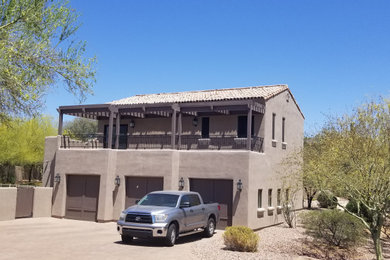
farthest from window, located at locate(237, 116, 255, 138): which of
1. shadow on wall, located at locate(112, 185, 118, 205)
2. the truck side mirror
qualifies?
the truck side mirror

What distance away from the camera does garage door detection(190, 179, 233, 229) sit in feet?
66.2

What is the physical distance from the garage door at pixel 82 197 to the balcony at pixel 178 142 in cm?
243

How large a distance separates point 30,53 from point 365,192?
428 inches

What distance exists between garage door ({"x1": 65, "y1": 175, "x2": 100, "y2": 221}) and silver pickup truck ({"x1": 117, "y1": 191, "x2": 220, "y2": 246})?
7.24m

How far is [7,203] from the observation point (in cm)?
2066

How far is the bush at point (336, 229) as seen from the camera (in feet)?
56.0

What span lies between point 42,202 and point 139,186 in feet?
17.3

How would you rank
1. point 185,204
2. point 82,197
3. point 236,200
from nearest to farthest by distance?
point 185,204, point 236,200, point 82,197

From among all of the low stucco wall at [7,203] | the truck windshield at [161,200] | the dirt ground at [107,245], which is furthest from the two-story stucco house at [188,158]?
the truck windshield at [161,200]

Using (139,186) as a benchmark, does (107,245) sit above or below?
below

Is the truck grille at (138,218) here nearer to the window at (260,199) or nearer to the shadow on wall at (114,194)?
the shadow on wall at (114,194)

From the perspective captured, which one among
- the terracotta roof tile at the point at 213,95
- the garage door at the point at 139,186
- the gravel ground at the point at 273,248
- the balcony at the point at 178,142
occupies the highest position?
the terracotta roof tile at the point at 213,95

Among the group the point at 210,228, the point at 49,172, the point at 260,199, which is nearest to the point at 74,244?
the point at 210,228

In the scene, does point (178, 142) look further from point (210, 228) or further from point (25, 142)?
point (25, 142)
